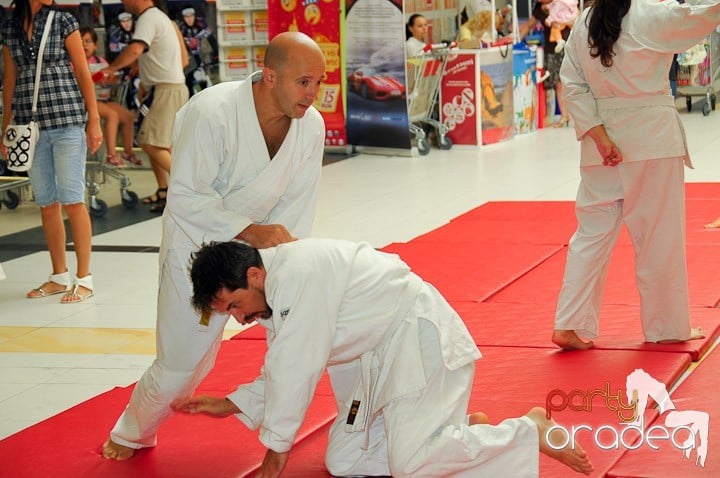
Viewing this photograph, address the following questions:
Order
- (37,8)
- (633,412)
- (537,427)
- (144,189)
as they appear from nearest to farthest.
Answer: (537,427) → (633,412) → (37,8) → (144,189)

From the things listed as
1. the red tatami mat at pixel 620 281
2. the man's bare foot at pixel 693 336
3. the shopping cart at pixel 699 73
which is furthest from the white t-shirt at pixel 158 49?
the shopping cart at pixel 699 73

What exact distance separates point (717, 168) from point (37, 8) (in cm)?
569

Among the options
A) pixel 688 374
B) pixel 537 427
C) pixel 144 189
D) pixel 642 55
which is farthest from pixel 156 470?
pixel 144 189

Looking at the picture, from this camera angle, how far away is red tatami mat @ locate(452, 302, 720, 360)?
4.48 meters

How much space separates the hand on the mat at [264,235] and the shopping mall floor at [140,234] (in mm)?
1270

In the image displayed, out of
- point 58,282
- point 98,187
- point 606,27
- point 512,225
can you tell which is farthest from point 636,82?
point 98,187

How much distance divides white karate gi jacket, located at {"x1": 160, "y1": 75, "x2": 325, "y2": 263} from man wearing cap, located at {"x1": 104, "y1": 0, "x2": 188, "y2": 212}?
4907 mm

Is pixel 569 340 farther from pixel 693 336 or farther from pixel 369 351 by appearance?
pixel 369 351

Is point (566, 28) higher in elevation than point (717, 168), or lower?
higher

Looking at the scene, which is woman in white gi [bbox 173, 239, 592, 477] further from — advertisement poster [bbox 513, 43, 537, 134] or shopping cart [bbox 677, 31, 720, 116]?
shopping cart [bbox 677, 31, 720, 116]

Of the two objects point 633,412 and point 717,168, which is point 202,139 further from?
point 717,168

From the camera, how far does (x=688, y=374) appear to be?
4176mm

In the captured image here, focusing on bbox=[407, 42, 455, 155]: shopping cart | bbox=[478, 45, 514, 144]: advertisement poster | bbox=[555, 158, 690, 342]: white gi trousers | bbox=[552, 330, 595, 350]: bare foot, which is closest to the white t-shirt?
bbox=[407, 42, 455, 155]: shopping cart

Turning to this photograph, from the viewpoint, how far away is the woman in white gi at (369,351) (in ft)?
9.96
